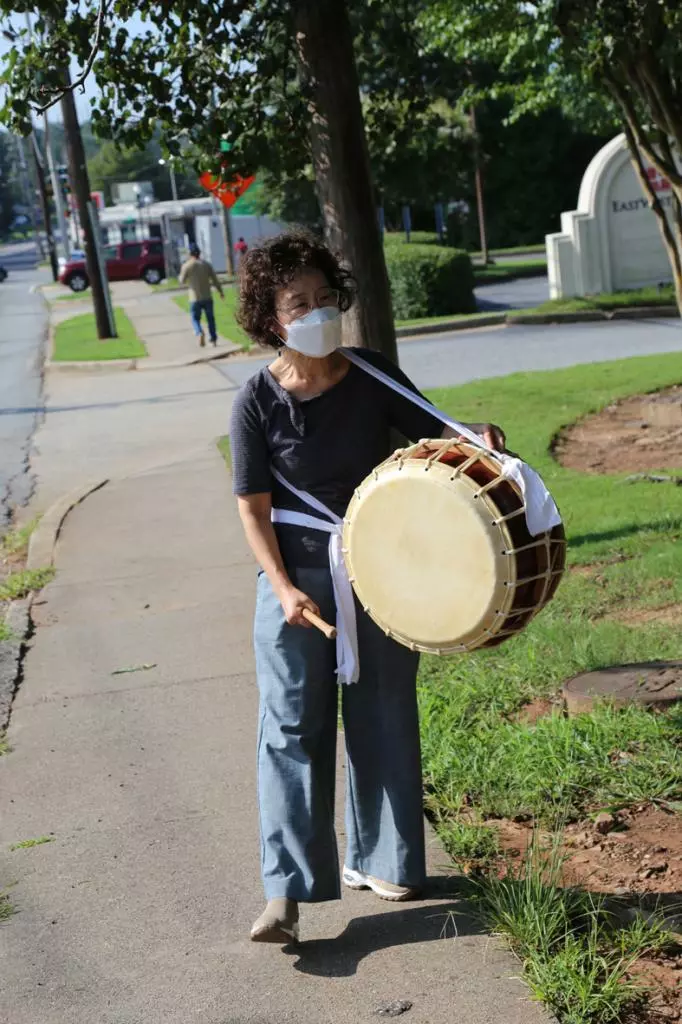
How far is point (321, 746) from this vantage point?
12.7 feet

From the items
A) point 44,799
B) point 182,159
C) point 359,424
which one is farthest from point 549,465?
point 359,424

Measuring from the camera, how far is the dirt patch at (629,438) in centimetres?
1016

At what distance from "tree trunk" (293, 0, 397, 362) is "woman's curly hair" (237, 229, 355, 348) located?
285cm

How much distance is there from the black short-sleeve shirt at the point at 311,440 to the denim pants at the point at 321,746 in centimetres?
18

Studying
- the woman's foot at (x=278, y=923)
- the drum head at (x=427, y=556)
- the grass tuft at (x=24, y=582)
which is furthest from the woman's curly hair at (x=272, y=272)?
the grass tuft at (x=24, y=582)

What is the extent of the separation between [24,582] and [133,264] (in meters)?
51.2

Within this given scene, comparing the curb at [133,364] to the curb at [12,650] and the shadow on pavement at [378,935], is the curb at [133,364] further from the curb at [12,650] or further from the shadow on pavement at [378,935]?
the shadow on pavement at [378,935]

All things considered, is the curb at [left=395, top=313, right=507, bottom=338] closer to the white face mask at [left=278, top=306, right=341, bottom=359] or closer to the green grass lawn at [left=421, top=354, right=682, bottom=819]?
the green grass lawn at [left=421, top=354, right=682, bottom=819]

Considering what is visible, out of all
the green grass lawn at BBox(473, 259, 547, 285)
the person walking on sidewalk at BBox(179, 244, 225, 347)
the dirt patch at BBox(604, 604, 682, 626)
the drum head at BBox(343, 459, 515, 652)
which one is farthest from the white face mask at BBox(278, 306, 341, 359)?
the green grass lawn at BBox(473, 259, 547, 285)

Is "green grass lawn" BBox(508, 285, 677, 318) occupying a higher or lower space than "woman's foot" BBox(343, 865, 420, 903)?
higher

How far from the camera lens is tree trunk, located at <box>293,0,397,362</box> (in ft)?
21.6

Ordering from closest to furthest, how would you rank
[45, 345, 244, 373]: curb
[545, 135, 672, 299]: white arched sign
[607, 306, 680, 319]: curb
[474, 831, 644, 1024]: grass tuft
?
1. [474, 831, 644, 1024]: grass tuft
2. [607, 306, 680, 319]: curb
3. [45, 345, 244, 373]: curb
4. [545, 135, 672, 299]: white arched sign

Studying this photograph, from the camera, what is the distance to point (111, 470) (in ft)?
43.7

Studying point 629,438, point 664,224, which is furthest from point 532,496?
point 629,438
